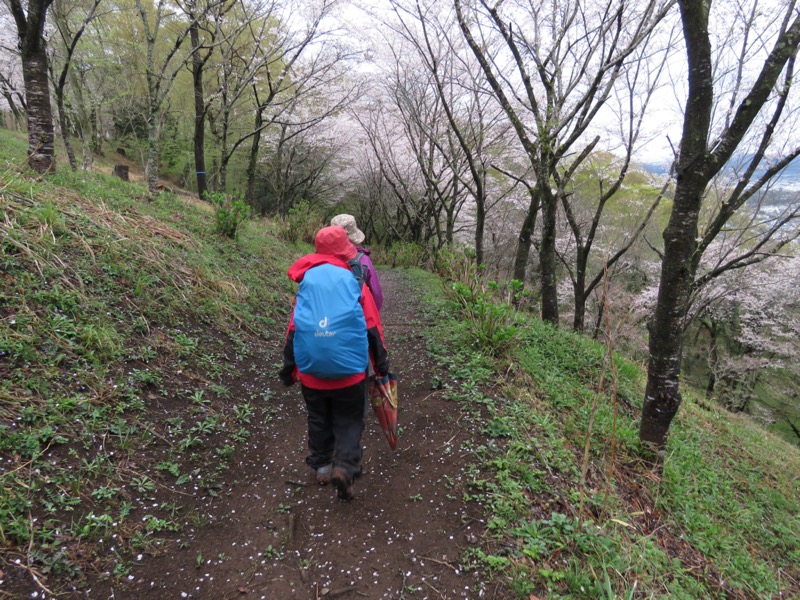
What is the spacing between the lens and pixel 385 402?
8.89 ft

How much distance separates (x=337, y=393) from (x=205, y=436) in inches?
47.3

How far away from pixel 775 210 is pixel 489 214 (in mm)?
12133

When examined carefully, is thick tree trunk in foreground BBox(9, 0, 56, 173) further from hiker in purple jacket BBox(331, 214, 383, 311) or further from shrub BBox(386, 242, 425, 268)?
shrub BBox(386, 242, 425, 268)

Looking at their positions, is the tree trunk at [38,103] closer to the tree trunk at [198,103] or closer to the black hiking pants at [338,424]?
the black hiking pants at [338,424]

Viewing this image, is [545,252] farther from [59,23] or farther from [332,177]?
[332,177]

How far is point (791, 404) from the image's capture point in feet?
56.9

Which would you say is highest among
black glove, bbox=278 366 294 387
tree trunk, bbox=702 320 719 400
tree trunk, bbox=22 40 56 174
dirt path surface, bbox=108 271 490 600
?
tree trunk, bbox=22 40 56 174

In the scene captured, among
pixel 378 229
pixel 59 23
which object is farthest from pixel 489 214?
pixel 59 23

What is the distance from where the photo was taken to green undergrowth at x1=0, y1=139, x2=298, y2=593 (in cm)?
188

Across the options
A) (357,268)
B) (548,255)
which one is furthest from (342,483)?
(548,255)

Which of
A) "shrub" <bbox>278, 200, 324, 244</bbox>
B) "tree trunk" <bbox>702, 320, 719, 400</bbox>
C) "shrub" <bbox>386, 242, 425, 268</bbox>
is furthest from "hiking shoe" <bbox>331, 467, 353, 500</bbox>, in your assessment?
"tree trunk" <bbox>702, 320, 719, 400</bbox>

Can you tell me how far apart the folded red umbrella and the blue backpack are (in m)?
0.44

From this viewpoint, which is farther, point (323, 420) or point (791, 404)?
point (791, 404)

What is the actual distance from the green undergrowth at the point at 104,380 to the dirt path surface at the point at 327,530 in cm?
14
